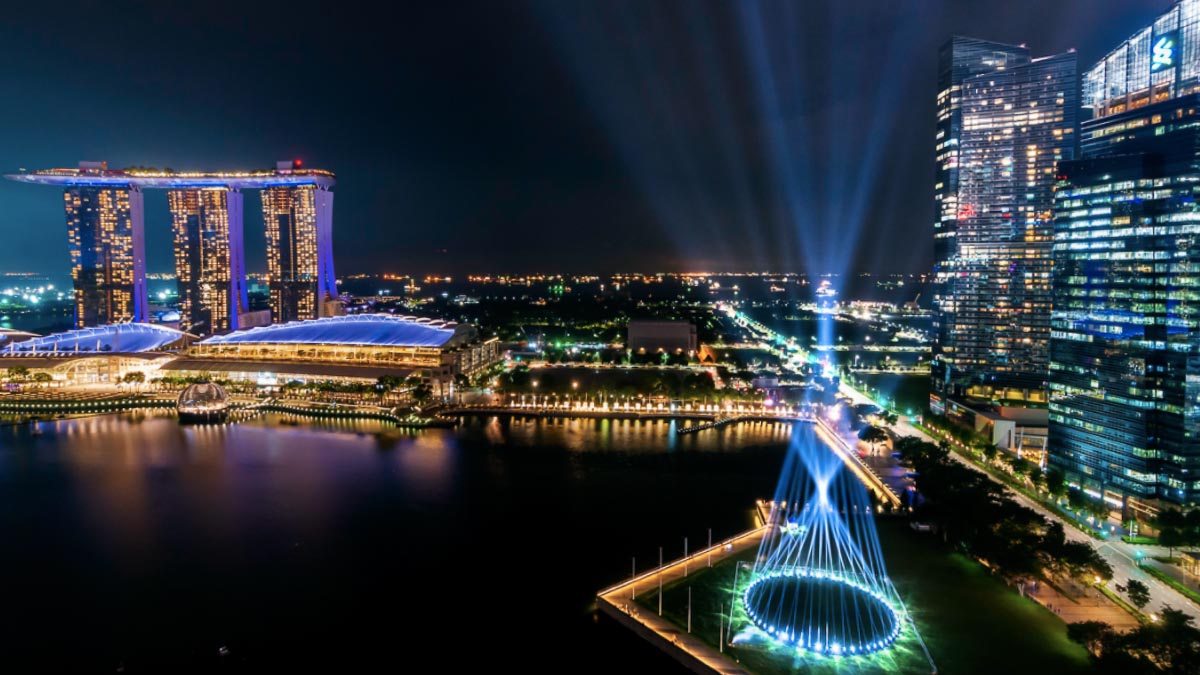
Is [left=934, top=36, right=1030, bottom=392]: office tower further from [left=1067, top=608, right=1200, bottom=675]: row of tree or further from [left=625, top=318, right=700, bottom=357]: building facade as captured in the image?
[left=1067, top=608, right=1200, bottom=675]: row of tree

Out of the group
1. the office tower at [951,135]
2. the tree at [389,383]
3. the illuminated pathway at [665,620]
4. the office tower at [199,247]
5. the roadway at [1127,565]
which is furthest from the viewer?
the office tower at [199,247]

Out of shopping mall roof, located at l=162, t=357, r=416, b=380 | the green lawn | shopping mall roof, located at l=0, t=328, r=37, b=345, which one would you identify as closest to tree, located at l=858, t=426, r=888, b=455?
the green lawn

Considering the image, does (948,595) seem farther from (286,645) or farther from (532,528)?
(286,645)

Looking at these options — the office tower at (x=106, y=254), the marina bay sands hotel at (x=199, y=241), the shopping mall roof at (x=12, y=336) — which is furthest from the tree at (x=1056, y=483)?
the office tower at (x=106, y=254)

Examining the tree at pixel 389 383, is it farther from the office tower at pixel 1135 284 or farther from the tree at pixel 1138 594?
the tree at pixel 1138 594

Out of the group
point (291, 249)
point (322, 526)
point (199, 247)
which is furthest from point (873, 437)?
point (199, 247)

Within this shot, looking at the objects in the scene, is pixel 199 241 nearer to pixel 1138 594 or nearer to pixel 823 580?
pixel 823 580
